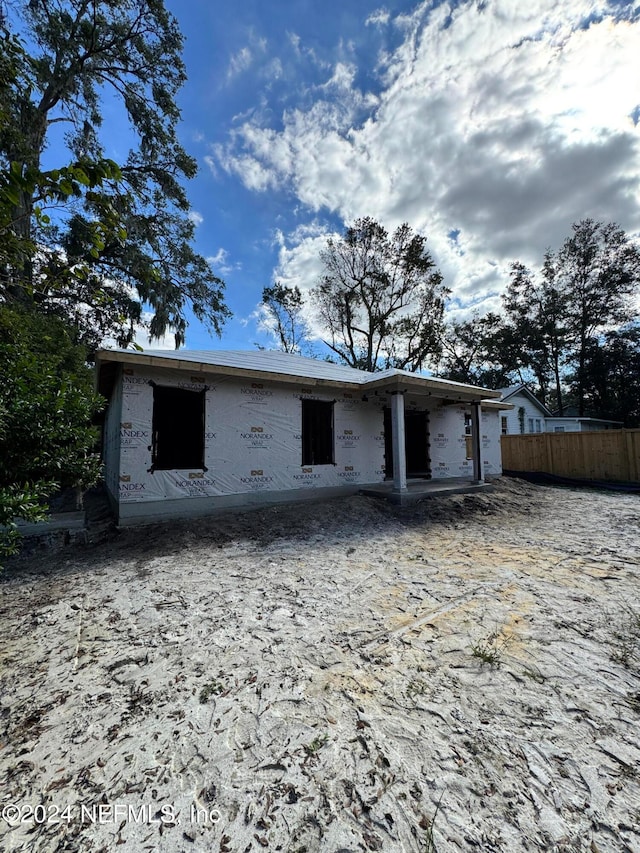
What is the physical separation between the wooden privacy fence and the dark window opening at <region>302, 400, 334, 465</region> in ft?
32.2

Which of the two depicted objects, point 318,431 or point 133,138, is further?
point 133,138

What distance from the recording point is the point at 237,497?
693 centimetres

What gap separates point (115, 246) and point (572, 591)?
15931mm

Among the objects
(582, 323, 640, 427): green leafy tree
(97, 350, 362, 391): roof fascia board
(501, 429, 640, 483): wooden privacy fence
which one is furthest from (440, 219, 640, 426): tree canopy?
(97, 350, 362, 391): roof fascia board

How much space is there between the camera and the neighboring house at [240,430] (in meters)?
6.04

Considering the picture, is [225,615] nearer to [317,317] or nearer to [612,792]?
[612,792]

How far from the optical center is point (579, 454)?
41.0ft

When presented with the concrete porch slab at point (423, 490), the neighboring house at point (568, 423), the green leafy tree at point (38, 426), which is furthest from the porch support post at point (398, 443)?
the neighboring house at point (568, 423)

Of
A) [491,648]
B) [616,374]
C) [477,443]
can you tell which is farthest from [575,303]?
[491,648]

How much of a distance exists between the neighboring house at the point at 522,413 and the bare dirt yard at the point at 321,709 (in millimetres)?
17235

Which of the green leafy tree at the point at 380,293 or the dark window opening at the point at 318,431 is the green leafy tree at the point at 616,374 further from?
the dark window opening at the point at 318,431

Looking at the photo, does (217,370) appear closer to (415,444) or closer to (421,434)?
(421,434)

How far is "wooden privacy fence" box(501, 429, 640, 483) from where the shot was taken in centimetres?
1143

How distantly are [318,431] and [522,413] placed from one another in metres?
16.9
